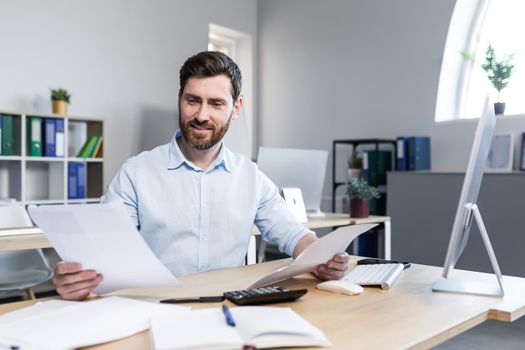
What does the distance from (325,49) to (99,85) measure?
2358 mm

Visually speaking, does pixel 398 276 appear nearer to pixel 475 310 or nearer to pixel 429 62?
pixel 475 310

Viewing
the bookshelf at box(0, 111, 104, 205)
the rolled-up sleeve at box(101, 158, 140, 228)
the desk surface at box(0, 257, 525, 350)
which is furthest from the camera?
the bookshelf at box(0, 111, 104, 205)

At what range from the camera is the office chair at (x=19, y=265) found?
9.02 ft

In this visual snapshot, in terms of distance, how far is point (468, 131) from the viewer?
441 centimetres

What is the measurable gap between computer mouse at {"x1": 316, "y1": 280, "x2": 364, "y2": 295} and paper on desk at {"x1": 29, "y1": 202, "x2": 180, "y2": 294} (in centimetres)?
39

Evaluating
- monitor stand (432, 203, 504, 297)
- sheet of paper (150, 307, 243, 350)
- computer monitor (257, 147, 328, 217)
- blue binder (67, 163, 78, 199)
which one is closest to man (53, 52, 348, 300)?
monitor stand (432, 203, 504, 297)

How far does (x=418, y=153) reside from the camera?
4457mm

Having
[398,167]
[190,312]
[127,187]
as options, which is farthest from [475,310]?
[398,167]

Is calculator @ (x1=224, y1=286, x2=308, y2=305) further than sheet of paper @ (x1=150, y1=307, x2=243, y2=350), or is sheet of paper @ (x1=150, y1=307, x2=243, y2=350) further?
calculator @ (x1=224, y1=286, x2=308, y2=305)

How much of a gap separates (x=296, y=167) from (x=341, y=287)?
72.5 inches

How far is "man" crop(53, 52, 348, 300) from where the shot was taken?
1.66 meters

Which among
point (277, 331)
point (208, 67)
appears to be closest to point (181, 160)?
point (208, 67)

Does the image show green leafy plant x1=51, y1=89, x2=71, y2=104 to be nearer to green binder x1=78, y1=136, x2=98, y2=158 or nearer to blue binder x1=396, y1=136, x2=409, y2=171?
green binder x1=78, y1=136, x2=98, y2=158

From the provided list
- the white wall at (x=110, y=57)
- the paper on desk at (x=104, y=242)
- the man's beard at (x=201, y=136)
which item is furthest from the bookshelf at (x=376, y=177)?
the paper on desk at (x=104, y=242)
